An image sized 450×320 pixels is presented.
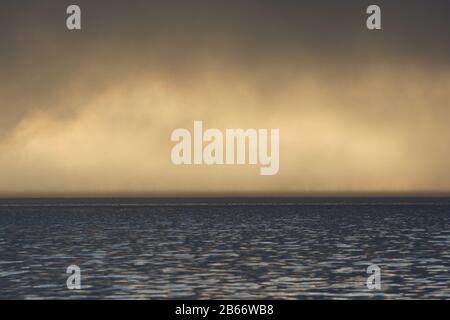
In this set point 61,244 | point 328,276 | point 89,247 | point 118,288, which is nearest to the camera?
point 118,288

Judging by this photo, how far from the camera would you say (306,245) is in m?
98.6

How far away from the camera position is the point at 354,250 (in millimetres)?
89812

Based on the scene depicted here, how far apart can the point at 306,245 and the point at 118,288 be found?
46.8 metres
